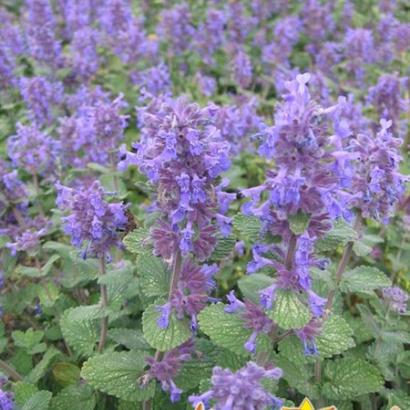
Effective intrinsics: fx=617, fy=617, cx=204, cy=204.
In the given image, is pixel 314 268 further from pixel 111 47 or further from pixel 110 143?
pixel 111 47

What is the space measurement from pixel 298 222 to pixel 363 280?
1111 millimetres

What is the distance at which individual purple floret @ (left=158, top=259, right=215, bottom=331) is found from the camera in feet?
9.61

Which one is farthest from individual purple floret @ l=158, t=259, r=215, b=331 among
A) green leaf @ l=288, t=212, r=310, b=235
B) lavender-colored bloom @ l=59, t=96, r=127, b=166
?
lavender-colored bloom @ l=59, t=96, r=127, b=166

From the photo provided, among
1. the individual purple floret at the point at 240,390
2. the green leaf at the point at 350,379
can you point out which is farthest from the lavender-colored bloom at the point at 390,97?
the individual purple floret at the point at 240,390

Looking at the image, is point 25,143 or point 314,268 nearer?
point 314,268

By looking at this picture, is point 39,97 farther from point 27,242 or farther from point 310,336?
point 310,336

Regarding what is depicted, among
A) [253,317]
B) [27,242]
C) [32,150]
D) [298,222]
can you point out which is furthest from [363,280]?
[32,150]

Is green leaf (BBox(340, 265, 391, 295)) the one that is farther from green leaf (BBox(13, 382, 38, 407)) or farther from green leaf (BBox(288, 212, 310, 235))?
green leaf (BBox(13, 382, 38, 407))

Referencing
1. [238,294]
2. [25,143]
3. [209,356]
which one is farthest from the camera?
[25,143]

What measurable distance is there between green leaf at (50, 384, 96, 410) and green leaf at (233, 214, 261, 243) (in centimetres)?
154

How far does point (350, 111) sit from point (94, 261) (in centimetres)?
306

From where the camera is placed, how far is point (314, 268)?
2953 mm

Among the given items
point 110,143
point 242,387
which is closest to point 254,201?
point 242,387

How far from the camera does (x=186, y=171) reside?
2619mm
